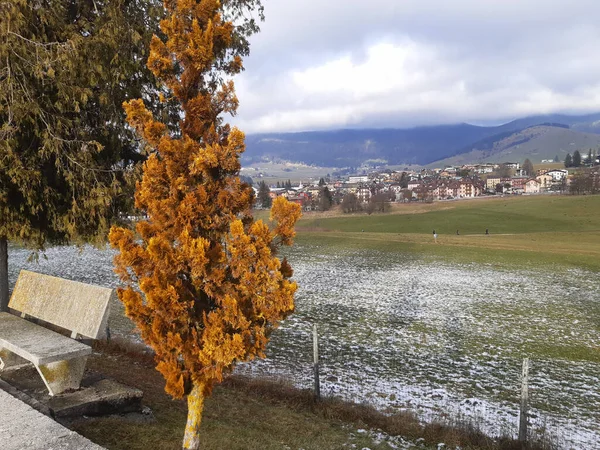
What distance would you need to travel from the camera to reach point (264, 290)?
15.4 feet

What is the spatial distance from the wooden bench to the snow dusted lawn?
4.48m

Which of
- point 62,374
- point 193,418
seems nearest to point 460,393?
point 193,418

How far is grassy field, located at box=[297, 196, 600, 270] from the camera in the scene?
114 feet

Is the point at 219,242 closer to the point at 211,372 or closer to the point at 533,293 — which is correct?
the point at 211,372

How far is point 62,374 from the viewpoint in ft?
21.7

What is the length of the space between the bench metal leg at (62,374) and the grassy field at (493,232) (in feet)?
96.7

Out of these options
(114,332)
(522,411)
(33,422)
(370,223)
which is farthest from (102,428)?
(370,223)

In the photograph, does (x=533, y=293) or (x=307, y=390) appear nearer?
(x=307, y=390)

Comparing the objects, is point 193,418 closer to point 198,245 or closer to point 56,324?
point 198,245

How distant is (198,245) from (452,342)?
456 inches

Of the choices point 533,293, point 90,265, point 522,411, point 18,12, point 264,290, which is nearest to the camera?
point 264,290

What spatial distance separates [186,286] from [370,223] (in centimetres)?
7868

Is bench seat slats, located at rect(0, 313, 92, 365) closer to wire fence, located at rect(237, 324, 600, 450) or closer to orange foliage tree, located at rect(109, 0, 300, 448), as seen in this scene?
orange foliage tree, located at rect(109, 0, 300, 448)

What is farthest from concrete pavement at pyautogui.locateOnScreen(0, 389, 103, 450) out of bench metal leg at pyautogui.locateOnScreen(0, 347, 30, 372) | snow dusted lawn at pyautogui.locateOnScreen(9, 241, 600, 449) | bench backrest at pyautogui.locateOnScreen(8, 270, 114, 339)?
snow dusted lawn at pyautogui.locateOnScreen(9, 241, 600, 449)
